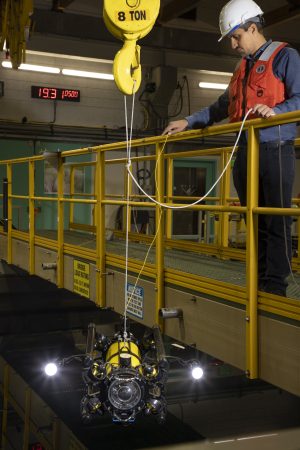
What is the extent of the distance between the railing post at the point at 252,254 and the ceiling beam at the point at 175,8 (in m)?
9.06

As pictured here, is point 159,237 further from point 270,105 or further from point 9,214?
point 9,214

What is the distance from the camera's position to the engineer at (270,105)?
3512 millimetres

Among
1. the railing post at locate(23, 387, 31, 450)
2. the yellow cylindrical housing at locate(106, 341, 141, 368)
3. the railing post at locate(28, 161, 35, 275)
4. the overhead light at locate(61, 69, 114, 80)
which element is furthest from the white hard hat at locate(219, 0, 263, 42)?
the overhead light at locate(61, 69, 114, 80)

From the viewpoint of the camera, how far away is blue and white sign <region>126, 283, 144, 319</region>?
15.7 ft

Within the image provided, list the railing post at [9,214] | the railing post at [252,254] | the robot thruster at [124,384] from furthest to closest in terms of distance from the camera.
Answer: the railing post at [9,214] → the robot thruster at [124,384] → the railing post at [252,254]

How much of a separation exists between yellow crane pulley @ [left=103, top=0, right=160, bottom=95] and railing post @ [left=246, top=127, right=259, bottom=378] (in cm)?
90

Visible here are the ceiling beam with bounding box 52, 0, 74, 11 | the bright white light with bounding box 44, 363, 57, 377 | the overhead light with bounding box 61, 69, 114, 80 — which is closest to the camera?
the bright white light with bounding box 44, 363, 57, 377

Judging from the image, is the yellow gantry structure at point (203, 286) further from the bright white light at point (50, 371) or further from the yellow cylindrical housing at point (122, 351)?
the bright white light at point (50, 371)

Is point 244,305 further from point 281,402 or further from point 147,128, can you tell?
point 147,128

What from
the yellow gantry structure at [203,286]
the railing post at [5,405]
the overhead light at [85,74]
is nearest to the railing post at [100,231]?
the yellow gantry structure at [203,286]

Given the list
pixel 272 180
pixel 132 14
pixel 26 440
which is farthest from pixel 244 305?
pixel 26 440

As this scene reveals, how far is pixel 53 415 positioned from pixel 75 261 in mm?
2306

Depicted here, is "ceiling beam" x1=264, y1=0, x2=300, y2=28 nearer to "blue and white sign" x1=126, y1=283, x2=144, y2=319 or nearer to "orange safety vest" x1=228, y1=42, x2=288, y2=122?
"blue and white sign" x1=126, y1=283, x2=144, y2=319

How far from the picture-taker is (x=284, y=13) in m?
11.9
